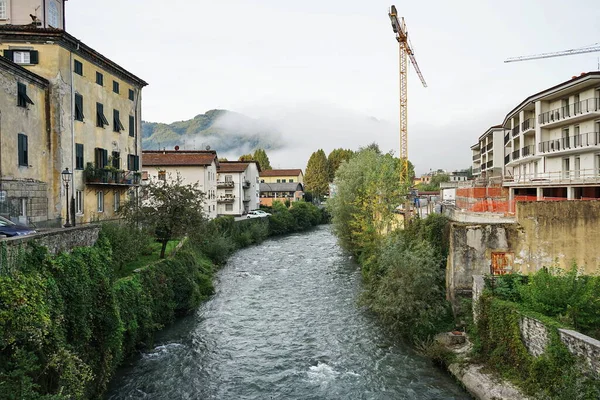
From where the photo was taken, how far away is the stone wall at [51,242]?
440 inches

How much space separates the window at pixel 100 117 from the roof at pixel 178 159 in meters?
25.0

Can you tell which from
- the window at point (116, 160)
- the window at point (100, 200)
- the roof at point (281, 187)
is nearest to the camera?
the window at point (100, 200)

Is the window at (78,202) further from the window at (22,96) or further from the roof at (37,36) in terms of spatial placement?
the roof at (37,36)

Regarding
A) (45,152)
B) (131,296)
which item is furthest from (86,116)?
(131,296)

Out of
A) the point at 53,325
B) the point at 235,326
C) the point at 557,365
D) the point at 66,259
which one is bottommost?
the point at 235,326

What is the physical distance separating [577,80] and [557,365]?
26095mm

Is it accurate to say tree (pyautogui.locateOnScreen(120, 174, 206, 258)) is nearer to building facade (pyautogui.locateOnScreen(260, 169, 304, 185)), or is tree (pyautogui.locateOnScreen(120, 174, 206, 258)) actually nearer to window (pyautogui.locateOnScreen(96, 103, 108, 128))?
window (pyautogui.locateOnScreen(96, 103, 108, 128))

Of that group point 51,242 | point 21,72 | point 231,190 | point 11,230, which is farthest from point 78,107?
point 231,190

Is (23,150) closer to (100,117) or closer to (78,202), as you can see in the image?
(78,202)

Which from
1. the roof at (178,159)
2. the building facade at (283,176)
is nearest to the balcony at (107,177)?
the roof at (178,159)

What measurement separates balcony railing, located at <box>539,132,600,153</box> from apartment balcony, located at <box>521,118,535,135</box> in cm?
235

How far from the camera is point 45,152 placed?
22844mm

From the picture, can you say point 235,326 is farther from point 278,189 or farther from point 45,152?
point 278,189

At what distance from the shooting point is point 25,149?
69.2 feet
